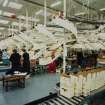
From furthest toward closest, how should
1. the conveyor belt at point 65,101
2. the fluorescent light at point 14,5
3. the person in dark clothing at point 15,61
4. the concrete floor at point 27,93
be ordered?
the fluorescent light at point 14,5
the person in dark clothing at point 15,61
the concrete floor at point 27,93
the conveyor belt at point 65,101

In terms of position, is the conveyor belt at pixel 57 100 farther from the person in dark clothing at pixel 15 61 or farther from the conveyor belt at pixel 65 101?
the person in dark clothing at pixel 15 61

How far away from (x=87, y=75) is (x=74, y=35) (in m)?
1.99

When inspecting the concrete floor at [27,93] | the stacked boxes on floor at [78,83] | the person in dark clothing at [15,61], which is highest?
the person in dark clothing at [15,61]

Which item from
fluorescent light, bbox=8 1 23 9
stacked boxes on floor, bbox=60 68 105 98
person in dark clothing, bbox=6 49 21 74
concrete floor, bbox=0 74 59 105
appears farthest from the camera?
fluorescent light, bbox=8 1 23 9

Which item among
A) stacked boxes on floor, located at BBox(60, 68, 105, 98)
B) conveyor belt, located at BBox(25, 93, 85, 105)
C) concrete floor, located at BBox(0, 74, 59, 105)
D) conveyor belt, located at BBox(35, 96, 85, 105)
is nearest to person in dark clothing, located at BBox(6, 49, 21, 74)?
concrete floor, located at BBox(0, 74, 59, 105)

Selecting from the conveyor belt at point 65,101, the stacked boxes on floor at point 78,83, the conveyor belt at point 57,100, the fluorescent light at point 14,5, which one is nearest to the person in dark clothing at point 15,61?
the fluorescent light at point 14,5

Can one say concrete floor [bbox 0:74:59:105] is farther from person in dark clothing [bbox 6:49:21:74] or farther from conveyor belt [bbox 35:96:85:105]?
person in dark clothing [bbox 6:49:21:74]

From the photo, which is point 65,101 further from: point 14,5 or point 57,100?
point 14,5

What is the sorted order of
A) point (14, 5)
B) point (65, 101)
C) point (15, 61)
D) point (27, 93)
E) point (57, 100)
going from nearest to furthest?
point (65, 101) < point (57, 100) < point (27, 93) < point (15, 61) < point (14, 5)

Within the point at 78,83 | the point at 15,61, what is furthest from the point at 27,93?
the point at 15,61

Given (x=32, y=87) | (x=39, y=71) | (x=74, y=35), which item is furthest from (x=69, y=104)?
(x=39, y=71)

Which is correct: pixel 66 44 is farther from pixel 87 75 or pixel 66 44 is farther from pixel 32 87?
pixel 32 87

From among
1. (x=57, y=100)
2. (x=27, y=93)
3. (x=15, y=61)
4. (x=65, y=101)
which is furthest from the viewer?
(x=15, y=61)

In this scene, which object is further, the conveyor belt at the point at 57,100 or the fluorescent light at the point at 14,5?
the fluorescent light at the point at 14,5
